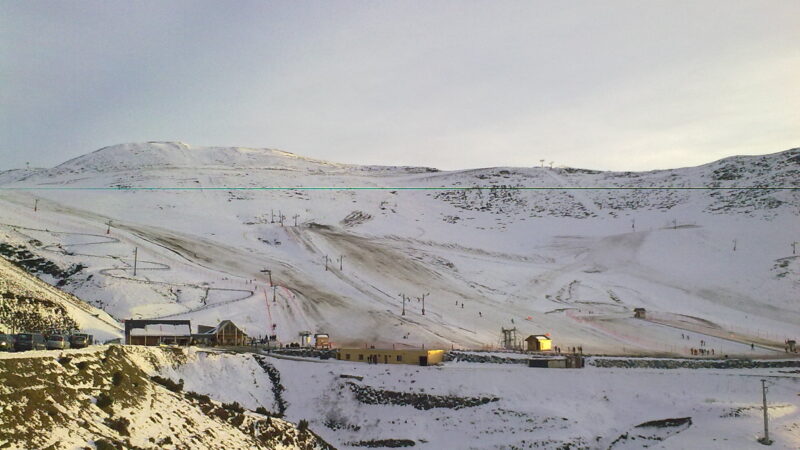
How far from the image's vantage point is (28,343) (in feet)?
96.2

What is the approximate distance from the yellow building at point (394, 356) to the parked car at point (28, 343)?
27116 millimetres

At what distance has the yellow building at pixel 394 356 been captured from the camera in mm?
52406

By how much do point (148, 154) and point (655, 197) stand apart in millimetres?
122972

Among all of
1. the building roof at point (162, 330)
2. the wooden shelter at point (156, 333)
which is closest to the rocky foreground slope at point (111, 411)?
the wooden shelter at point (156, 333)

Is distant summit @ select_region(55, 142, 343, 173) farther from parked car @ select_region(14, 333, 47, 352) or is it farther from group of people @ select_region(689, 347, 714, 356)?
parked car @ select_region(14, 333, 47, 352)

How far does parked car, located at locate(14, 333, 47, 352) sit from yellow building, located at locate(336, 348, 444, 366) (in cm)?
2712

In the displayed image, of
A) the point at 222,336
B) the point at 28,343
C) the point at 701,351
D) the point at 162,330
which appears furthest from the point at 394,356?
the point at 701,351

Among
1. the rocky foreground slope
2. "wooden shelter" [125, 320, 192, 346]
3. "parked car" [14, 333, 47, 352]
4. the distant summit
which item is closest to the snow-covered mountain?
the distant summit

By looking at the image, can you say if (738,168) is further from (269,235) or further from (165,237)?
(165,237)

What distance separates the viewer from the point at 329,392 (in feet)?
157

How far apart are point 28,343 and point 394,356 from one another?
94.6 ft

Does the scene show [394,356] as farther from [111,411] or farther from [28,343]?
[111,411]

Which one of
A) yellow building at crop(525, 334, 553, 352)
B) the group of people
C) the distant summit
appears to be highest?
the distant summit

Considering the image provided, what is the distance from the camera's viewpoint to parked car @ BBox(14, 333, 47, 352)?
29.0 m
